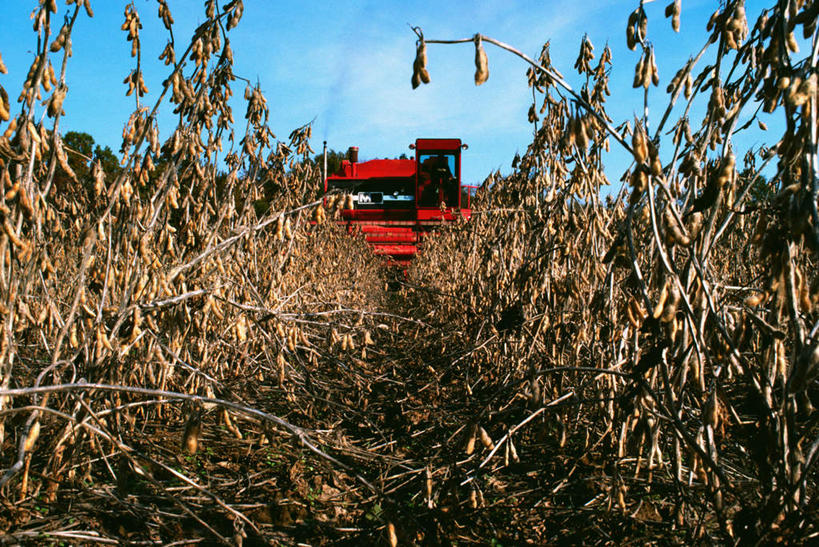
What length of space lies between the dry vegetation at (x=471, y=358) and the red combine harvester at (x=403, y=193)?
8.81m

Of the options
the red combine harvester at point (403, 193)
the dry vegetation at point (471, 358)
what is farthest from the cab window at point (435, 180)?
the dry vegetation at point (471, 358)

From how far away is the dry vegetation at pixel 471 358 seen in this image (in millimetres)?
1137

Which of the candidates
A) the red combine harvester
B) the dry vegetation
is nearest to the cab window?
the red combine harvester

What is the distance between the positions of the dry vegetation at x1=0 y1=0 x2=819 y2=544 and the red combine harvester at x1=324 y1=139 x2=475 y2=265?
347 inches

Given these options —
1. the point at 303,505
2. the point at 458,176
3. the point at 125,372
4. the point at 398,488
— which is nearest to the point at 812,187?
the point at 398,488

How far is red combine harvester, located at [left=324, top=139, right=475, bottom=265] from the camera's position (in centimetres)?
1245

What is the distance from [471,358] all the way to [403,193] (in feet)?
39.5

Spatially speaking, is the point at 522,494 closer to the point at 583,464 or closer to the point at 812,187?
the point at 583,464

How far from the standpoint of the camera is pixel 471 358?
3.09 m

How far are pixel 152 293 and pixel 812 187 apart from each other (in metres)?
1.81

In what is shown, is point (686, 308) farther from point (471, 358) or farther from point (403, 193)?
point (403, 193)

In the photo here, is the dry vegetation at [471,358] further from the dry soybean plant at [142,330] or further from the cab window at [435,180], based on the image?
the cab window at [435,180]

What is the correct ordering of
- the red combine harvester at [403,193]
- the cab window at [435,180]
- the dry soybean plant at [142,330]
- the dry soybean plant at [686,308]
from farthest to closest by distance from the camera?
the cab window at [435,180], the red combine harvester at [403,193], the dry soybean plant at [142,330], the dry soybean plant at [686,308]

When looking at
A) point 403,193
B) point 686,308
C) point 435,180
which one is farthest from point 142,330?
point 403,193
